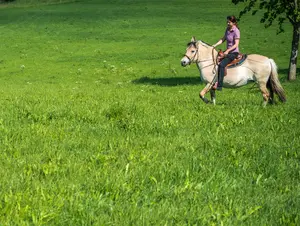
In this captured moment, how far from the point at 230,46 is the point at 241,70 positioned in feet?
3.13

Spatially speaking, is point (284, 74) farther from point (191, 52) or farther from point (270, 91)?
point (191, 52)

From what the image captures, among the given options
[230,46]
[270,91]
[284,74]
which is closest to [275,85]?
[270,91]

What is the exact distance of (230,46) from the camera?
55.6 feet

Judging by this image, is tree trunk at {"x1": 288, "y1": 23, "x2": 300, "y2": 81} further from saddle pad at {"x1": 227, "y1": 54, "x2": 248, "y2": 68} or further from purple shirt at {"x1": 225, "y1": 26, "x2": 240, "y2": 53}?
purple shirt at {"x1": 225, "y1": 26, "x2": 240, "y2": 53}

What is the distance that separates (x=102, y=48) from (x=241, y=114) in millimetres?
37356

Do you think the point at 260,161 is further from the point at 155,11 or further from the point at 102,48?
the point at 155,11

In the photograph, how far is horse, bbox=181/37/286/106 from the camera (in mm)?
16812

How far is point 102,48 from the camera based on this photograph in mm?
48344

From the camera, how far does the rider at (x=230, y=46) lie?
54.3 feet

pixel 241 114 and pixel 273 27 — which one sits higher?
pixel 241 114

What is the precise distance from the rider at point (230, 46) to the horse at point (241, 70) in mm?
232

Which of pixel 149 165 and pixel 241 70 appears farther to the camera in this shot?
pixel 241 70

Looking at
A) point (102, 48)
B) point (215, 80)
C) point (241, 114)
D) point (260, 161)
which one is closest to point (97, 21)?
point (102, 48)

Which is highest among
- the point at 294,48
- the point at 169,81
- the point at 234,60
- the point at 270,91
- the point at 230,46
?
the point at 230,46
